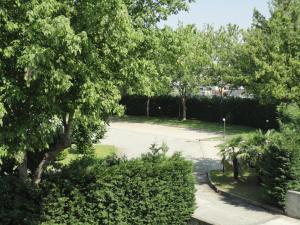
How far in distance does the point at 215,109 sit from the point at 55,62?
1091 inches

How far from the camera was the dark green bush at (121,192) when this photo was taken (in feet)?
31.9

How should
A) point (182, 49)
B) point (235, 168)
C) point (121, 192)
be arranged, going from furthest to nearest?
1. point (235, 168)
2. point (121, 192)
3. point (182, 49)

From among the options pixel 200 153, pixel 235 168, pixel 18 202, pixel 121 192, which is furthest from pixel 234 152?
pixel 18 202

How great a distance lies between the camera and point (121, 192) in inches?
405

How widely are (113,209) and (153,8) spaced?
4.84 meters

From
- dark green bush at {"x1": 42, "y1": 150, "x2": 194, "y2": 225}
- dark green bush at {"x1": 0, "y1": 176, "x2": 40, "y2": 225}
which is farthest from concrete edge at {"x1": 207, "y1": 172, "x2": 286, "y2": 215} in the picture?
dark green bush at {"x1": 0, "y1": 176, "x2": 40, "y2": 225}

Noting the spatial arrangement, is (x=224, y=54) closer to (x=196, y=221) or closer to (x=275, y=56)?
(x=275, y=56)

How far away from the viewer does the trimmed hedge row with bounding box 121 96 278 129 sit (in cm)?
3072

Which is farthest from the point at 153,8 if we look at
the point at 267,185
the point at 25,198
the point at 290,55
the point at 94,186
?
the point at 290,55

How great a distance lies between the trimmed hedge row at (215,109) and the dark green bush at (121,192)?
63.7ft

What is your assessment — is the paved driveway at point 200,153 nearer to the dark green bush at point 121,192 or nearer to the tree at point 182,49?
the dark green bush at point 121,192

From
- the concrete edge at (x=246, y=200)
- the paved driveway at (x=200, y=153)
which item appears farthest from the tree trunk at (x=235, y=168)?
the paved driveway at (x=200, y=153)

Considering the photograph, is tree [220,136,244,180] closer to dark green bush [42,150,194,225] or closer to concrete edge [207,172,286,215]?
concrete edge [207,172,286,215]

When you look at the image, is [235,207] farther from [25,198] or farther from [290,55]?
[290,55]
